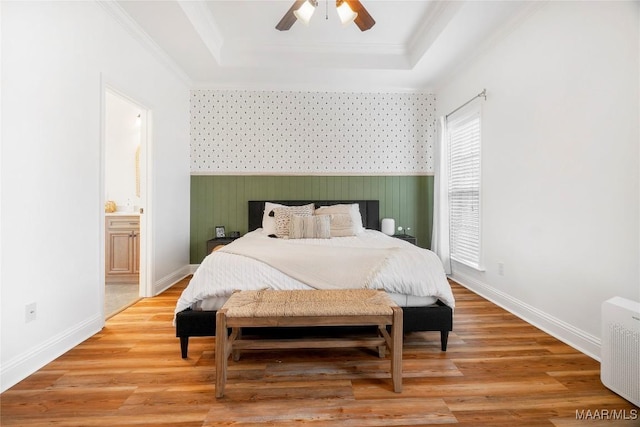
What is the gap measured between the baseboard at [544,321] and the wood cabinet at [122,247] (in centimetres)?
420

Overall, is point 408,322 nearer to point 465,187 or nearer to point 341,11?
point 465,187

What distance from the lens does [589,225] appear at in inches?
83.0

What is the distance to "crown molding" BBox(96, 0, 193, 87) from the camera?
2549 millimetres

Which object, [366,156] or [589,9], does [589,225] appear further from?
[366,156]

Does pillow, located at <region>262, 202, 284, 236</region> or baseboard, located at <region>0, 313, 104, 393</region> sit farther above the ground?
pillow, located at <region>262, 202, 284, 236</region>

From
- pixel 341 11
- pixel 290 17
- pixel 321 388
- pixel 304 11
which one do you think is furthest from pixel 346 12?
pixel 321 388

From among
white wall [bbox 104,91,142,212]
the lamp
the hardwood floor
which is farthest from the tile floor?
the lamp

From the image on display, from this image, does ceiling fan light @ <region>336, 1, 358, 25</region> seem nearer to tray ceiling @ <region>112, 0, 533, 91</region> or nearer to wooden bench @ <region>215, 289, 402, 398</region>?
tray ceiling @ <region>112, 0, 533, 91</region>

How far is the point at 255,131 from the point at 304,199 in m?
1.22

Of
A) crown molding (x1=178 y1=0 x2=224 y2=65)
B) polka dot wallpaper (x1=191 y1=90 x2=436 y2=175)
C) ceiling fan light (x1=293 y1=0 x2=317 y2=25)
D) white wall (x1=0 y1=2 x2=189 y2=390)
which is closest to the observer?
white wall (x1=0 y1=2 x2=189 y2=390)

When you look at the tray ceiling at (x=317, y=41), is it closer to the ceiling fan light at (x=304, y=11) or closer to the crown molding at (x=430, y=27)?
the crown molding at (x=430, y=27)

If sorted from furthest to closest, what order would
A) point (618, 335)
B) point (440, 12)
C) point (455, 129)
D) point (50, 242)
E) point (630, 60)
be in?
point (455, 129), point (440, 12), point (50, 242), point (630, 60), point (618, 335)

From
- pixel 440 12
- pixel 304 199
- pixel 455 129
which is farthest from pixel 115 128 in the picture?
pixel 455 129

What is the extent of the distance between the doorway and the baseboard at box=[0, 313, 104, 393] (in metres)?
0.44
